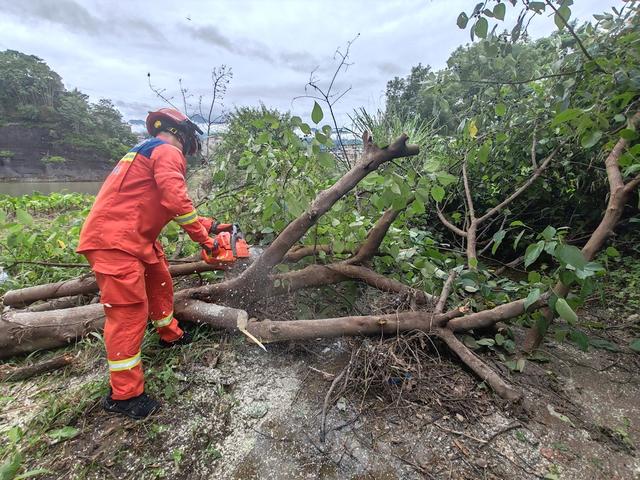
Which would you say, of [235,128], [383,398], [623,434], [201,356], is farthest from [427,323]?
[235,128]

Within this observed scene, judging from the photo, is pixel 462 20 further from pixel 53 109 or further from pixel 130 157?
pixel 53 109

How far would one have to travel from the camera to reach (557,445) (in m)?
1.24

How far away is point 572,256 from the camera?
3.88 feet

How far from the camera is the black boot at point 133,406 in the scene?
138 cm

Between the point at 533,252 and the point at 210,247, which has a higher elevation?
the point at 533,252

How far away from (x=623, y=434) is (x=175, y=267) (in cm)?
262

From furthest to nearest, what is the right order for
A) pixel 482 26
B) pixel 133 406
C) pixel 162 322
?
pixel 162 322, pixel 133 406, pixel 482 26

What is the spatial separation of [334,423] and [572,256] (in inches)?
46.8

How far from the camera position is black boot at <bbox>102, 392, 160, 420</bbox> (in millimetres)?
1382

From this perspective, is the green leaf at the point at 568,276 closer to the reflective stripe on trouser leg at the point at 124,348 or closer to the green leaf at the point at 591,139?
the green leaf at the point at 591,139

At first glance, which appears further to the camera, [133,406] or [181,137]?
[181,137]

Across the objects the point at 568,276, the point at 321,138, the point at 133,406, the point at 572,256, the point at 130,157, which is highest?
the point at 321,138

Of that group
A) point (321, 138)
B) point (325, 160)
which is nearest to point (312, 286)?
point (325, 160)

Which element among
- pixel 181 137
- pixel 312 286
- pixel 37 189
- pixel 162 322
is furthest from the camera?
pixel 37 189
